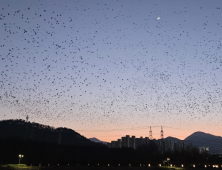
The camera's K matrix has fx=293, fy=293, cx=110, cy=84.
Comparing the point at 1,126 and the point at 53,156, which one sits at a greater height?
the point at 1,126

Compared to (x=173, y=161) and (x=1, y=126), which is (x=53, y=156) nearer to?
(x=173, y=161)

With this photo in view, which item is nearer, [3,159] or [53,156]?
[3,159]

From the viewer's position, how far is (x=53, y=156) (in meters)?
136

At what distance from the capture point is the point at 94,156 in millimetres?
153125

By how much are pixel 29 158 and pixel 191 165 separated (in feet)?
228

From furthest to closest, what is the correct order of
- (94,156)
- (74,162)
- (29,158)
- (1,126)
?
(1,126)
(94,156)
(74,162)
(29,158)

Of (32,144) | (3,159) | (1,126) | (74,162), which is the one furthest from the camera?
(1,126)

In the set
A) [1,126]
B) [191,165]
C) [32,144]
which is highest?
[1,126]

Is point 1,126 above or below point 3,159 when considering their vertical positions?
A: above

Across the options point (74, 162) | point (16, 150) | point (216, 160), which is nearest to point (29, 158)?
point (16, 150)

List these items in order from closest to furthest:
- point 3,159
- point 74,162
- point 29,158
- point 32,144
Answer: point 3,159
point 29,158
point 74,162
point 32,144

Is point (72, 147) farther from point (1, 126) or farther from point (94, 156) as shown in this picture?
point (1, 126)

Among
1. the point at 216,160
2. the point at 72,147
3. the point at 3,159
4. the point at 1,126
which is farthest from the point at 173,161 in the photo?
the point at 1,126

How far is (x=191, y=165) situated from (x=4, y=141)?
283 feet
